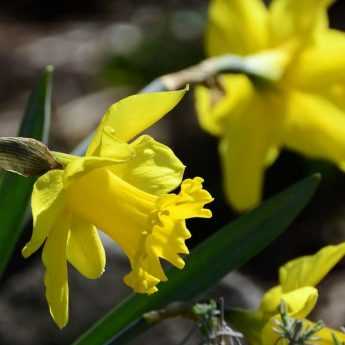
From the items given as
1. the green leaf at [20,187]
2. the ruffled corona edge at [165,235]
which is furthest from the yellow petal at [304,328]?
the green leaf at [20,187]

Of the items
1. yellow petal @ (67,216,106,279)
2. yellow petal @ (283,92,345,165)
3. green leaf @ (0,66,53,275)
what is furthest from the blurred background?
yellow petal @ (67,216,106,279)

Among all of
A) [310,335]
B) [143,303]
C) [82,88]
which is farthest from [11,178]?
[82,88]

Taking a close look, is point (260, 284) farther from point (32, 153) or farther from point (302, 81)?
point (32, 153)

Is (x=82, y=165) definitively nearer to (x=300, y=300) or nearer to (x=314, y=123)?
(x=300, y=300)

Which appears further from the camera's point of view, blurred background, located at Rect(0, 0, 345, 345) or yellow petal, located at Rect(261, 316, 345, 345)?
blurred background, located at Rect(0, 0, 345, 345)

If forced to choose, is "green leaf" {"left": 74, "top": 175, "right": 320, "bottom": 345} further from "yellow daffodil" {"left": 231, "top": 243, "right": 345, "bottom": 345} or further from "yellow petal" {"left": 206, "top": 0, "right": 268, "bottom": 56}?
"yellow petal" {"left": 206, "top": 0, "right": 268, "bottom": 56}
